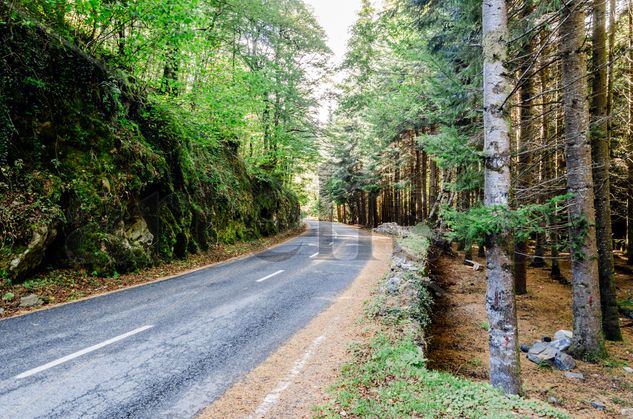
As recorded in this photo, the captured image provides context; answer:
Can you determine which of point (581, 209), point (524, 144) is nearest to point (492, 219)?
point (524, 144)

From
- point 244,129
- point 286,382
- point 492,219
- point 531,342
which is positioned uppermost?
point 244,129

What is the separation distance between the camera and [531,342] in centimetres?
756

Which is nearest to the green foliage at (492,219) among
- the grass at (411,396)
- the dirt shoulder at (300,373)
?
the grass at (411,396)

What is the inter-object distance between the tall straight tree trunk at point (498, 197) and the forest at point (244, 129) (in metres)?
0.02

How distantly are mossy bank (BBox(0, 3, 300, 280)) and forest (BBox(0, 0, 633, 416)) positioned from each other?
41 millimetres

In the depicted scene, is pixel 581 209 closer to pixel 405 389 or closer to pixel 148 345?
pixel 405 389

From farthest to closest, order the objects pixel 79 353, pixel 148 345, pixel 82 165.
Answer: pixel 82 165
pixel 148 345
pixel 79 353

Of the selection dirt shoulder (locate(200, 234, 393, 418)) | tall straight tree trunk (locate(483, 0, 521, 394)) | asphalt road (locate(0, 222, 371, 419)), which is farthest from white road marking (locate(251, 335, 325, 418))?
tall straight tree trunk (locate(483, 0, 521, 394))

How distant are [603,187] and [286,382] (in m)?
7.94

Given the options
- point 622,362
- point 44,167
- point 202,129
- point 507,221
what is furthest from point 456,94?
point 44,167

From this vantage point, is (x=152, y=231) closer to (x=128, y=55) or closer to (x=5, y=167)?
(x=5, y=167)

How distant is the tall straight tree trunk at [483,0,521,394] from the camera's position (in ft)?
14.4

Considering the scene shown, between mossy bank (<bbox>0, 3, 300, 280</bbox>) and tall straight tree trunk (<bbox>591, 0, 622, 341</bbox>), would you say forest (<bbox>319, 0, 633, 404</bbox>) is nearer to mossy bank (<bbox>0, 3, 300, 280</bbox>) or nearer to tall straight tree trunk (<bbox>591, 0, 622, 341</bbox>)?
tall straight tree trunk (<bbox>591, 0, 622, 341</bbox>)

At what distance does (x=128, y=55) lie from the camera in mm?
11016
